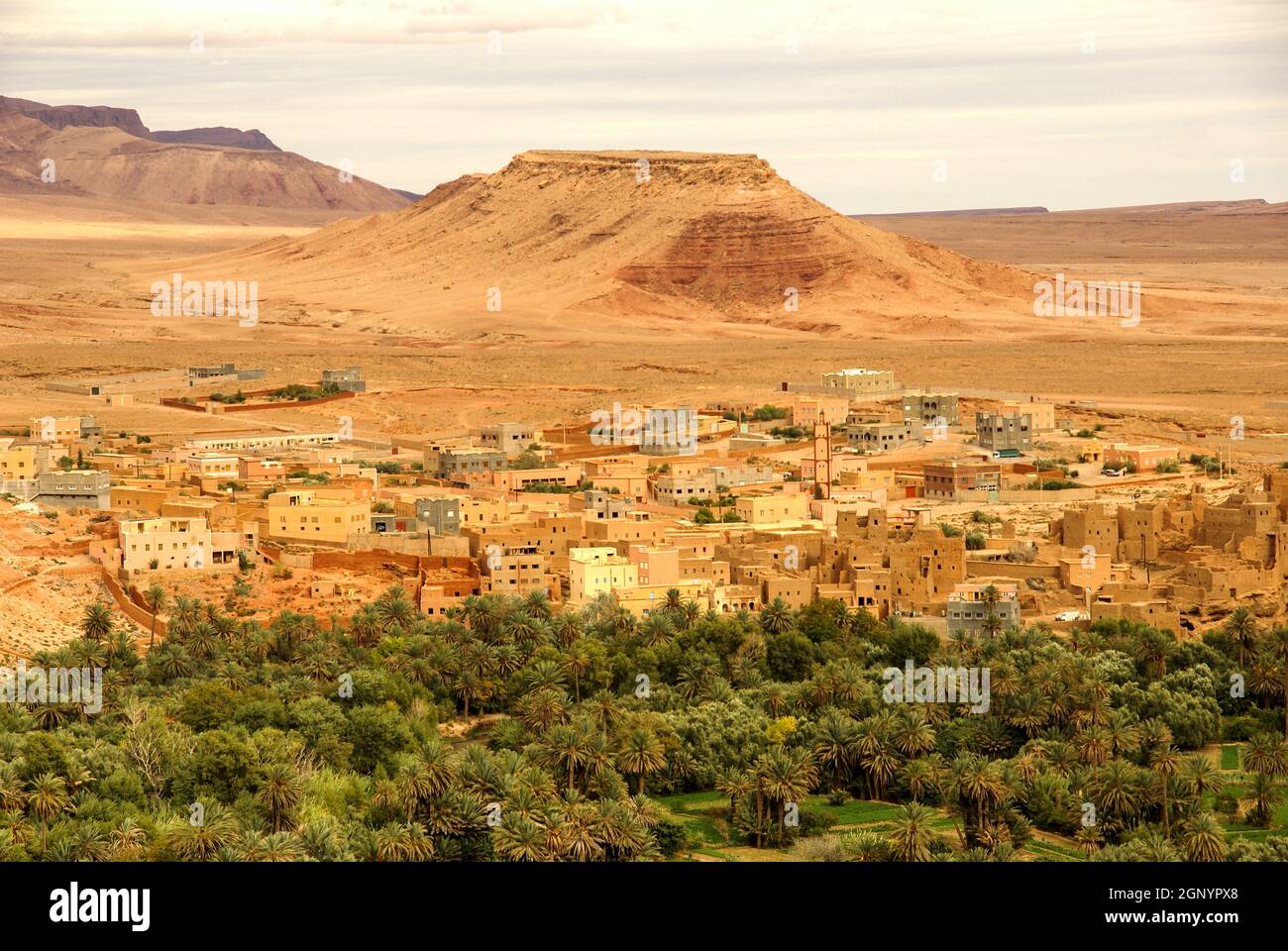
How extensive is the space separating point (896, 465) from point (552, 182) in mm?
69923

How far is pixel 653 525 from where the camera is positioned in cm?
3366

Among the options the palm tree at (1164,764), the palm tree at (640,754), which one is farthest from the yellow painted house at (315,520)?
the palm tree at (1164,764)

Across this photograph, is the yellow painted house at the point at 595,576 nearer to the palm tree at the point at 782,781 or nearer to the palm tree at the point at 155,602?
the palm tree at the point at 155,602

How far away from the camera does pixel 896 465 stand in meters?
45.7

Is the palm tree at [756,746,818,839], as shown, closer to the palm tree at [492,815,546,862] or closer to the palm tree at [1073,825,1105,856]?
the palm tree at [1073,825,1105,856]

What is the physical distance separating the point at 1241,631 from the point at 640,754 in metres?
8.96

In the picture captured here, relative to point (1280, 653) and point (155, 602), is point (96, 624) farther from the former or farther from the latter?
point (1280, 653)

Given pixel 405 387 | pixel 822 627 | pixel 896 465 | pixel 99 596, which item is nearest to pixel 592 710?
pixel 822 627

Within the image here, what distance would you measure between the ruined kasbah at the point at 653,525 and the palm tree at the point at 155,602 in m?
0.08

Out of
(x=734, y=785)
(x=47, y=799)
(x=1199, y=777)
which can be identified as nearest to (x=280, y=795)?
(x=47, y=799)

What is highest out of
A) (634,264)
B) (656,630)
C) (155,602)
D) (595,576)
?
(634,264)

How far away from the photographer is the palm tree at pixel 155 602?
28891 mm

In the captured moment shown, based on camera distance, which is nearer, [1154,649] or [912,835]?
[912,835]

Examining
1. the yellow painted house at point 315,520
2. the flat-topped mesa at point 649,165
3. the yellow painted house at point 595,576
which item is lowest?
the yellow painted house at point 595,576
